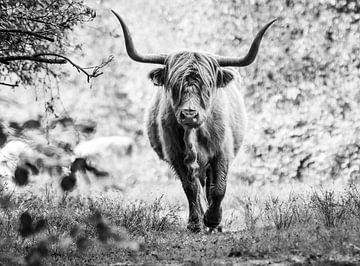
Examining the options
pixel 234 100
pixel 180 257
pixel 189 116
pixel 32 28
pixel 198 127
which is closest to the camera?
pixel 180 257

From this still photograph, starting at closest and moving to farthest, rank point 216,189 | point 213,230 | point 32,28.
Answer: point 32,28
point 213,230
point 216,189

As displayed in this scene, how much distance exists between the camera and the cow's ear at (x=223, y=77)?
660 centimetres

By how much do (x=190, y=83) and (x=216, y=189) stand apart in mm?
1108

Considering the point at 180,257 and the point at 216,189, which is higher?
the point at 216,189

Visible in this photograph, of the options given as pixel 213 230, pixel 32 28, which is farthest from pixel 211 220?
pixel 32 28

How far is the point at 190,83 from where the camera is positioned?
→ 241 inches

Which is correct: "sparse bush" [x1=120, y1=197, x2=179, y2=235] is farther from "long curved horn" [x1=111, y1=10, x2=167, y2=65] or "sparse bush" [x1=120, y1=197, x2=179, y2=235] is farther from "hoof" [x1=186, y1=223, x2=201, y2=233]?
"long curved horn" [x1=111, y1=10, x2=167, y2=65]

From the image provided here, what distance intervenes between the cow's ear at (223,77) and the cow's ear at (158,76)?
20.4 inches

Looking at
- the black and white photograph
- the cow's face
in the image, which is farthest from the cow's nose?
the black and white photograph

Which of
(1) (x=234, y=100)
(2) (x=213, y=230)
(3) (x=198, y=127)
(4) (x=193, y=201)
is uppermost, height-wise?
(1) (x=234, y=100)

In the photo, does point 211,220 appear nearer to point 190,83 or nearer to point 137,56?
point 190,83

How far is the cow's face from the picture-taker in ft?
19.5

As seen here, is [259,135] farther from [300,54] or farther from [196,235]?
[196,235]

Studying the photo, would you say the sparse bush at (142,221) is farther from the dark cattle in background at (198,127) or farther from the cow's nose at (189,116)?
the cow's nose at (189,116)
